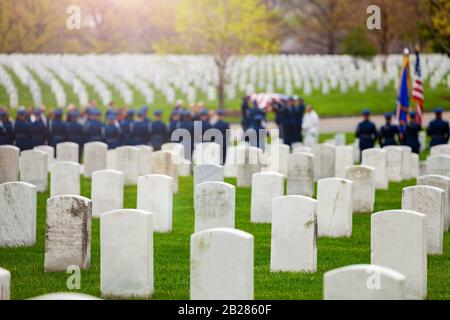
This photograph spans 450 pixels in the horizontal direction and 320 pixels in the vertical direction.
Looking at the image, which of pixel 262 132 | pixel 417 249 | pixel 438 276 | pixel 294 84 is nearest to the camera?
pixel 417 249

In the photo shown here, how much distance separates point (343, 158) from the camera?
66.9 ft

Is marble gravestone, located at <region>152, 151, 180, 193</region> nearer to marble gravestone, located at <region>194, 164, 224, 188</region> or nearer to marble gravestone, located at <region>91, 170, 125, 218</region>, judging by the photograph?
marble gravestone, located at <region>194, 164, 224, 188</region>

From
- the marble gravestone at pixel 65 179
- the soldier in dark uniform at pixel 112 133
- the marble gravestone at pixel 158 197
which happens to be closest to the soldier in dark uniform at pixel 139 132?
the soldier in dark uniform at pixel 112 133

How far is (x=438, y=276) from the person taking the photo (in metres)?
10.9

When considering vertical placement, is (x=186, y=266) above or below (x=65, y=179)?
below

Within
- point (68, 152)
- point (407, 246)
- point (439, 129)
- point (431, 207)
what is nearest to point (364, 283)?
point (407, 246)

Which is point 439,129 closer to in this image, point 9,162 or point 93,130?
point 93,130

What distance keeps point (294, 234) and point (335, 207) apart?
93.1 inches

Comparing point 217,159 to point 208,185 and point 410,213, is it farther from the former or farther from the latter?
point 410,213

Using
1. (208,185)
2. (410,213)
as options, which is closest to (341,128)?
(208,185)

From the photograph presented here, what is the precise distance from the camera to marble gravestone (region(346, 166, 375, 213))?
50.4 feet

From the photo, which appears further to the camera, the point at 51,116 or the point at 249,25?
the point at 249,25

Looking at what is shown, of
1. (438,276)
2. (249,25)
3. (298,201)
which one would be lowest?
(438,276)

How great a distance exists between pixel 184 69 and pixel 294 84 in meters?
5.12
